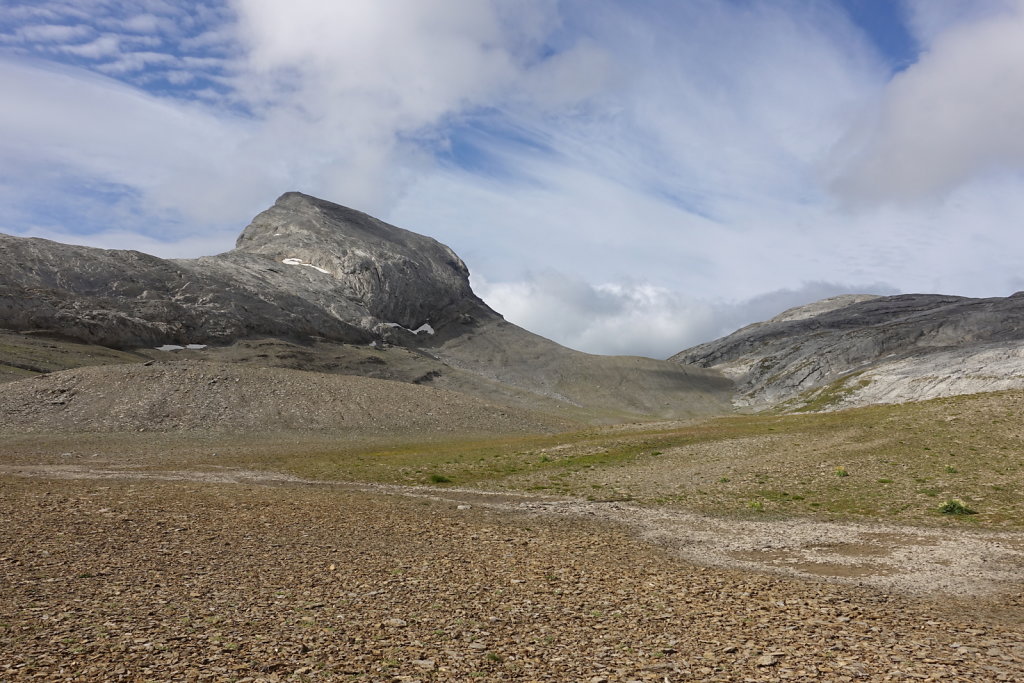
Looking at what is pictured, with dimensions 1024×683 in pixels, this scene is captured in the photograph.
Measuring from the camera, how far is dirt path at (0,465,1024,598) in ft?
68.4

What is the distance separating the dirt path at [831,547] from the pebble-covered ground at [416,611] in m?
1.41

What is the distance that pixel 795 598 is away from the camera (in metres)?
18.2

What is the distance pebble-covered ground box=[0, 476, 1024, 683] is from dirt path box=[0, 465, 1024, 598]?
1.41m

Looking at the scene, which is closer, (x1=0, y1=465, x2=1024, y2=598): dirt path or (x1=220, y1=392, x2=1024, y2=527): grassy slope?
(x1=0, y1=465, x2=1024, y2=598): dirt path

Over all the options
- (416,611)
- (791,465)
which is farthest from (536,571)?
(791,465)

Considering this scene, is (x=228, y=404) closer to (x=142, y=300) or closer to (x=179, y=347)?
(x=179, y=347)

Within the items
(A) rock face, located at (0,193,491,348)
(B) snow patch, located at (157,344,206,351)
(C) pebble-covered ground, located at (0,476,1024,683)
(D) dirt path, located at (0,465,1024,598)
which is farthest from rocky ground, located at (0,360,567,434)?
(A) rock face, located at (0,193,491,348)

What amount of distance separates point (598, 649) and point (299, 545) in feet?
37.5

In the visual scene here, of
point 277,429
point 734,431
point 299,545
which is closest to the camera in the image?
point 299,545

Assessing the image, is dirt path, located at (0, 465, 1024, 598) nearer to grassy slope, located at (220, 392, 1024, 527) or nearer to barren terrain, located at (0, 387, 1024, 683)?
barren terrain, located at (0, 387, 1024, 683)

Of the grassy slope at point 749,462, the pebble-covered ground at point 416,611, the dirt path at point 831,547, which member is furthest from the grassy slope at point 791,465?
the pebble-covered ground at point 416,611

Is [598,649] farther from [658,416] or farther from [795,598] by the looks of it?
[658,416]

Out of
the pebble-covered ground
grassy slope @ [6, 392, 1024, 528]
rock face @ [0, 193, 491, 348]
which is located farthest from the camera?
rock face @ [0, 193, 491, 348]

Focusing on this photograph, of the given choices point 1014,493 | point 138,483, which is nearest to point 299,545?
point 138,483
